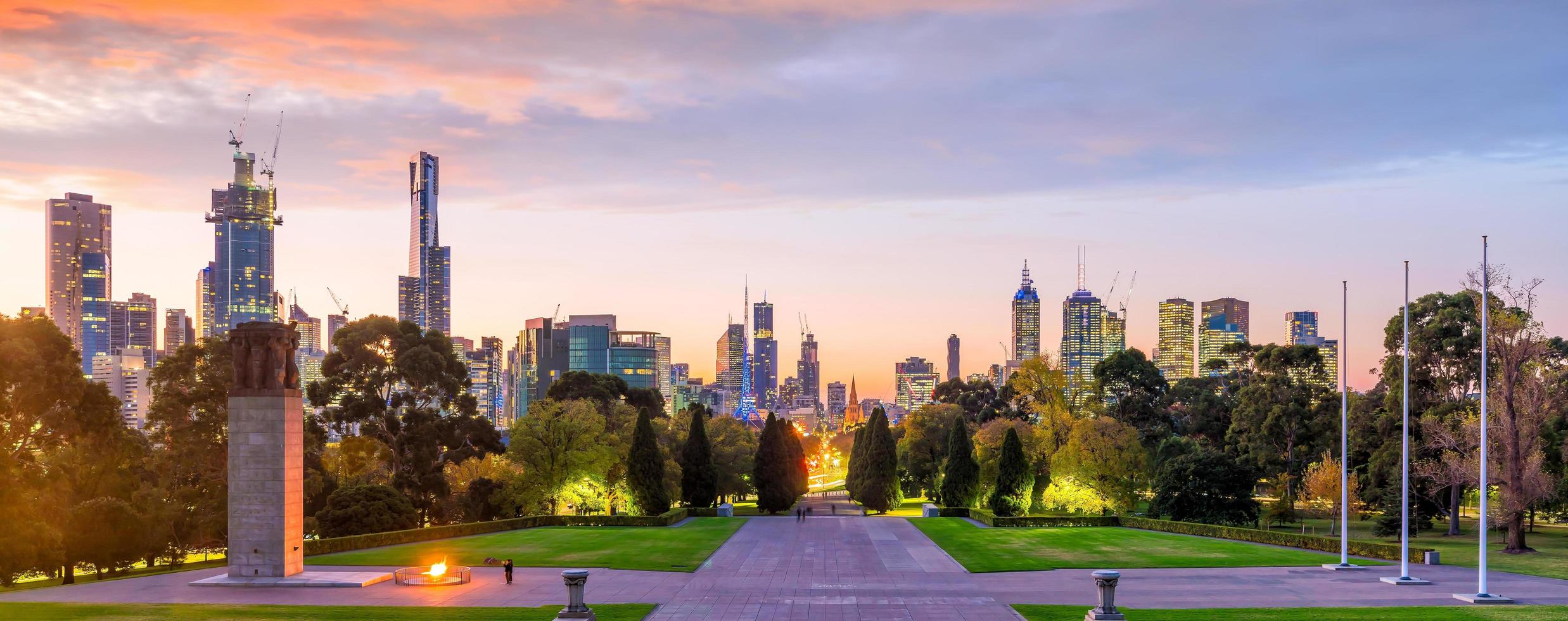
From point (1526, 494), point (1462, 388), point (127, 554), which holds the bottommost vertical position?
point (127, 554)

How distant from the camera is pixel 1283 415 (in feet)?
251

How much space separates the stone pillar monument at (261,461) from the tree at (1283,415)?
204 ft

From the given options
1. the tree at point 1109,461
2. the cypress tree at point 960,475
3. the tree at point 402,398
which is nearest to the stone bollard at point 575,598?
the tree at point 402,398

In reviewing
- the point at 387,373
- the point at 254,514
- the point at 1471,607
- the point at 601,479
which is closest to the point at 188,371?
the point at 387,373

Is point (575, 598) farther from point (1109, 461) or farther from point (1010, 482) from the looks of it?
point (1010, 482)

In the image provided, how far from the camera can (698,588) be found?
37.6 metres

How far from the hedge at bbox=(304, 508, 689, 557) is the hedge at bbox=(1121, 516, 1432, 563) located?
2849 centimetres

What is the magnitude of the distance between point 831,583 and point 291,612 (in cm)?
1746

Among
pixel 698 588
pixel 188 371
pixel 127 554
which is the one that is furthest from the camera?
pixel 188 371

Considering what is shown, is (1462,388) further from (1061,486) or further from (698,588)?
(698,588)

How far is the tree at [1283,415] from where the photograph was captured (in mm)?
76438

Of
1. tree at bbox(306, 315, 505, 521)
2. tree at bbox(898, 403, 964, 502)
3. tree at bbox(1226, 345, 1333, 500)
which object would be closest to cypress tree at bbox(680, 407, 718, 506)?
tree at bbox(306, 315, 505, 521)

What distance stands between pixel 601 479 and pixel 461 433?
Result: 1034 centimetres

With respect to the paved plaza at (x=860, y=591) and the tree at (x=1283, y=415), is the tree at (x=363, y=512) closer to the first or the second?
the paved plaza at (x=860, y=591)
